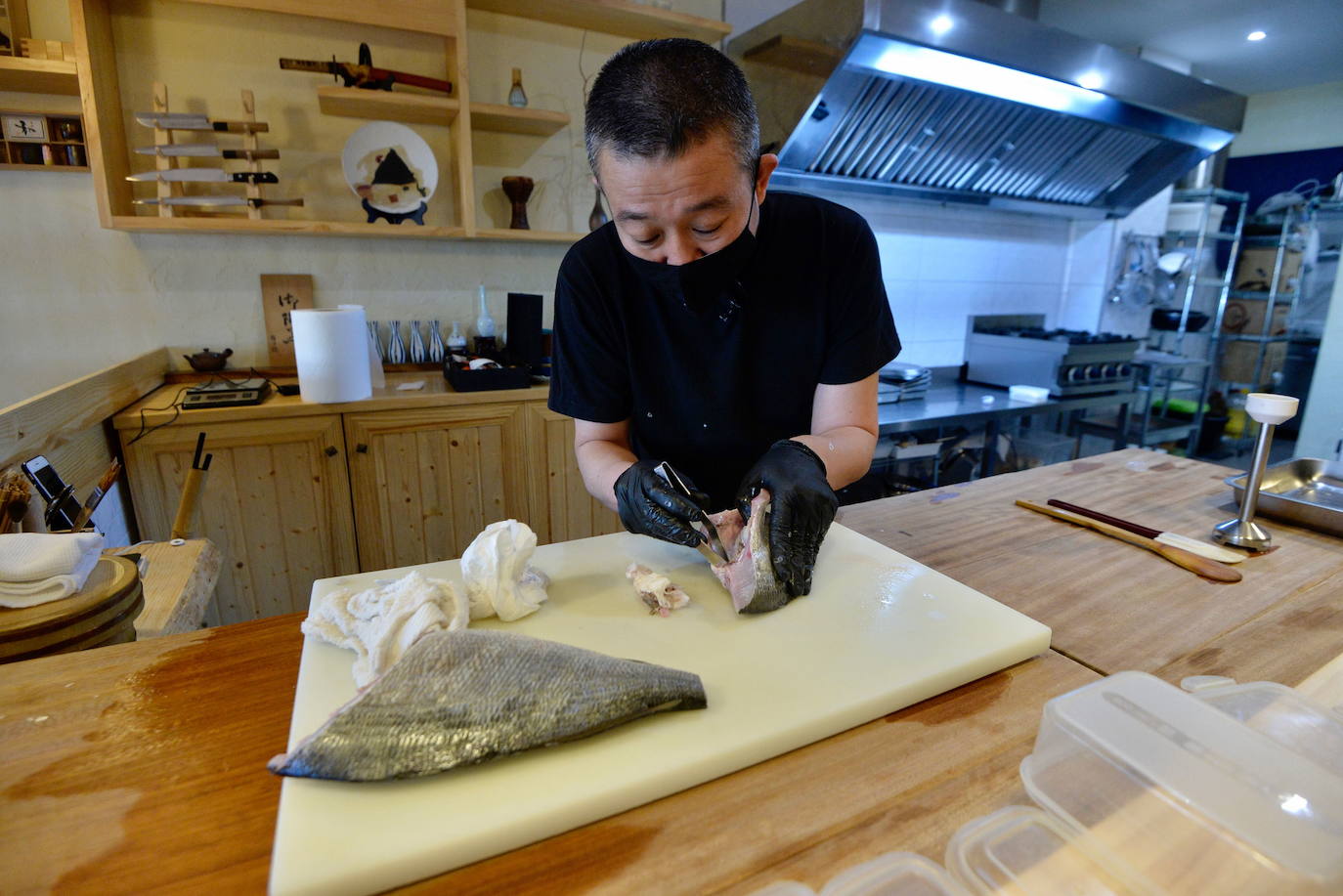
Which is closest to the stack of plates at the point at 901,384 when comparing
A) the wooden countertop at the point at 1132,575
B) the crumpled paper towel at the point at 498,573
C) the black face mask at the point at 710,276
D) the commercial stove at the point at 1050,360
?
the commercial stove at the point at 1050,360

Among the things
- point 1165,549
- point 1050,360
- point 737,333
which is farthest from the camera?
point 1050,360

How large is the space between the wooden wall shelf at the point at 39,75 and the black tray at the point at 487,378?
1.59 m

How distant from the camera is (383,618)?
823 mm

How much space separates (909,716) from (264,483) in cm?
234

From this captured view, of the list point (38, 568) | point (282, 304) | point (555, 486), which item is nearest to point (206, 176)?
point (282, 304)

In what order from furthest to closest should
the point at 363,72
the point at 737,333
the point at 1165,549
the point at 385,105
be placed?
the point at 385,105, the point at 363,72, the point at 737,333, the point at 1165,549

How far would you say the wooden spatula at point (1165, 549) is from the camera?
1.17m

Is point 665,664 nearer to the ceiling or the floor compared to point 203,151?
nearer to the floor

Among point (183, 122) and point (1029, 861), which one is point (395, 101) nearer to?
point (183, 122)

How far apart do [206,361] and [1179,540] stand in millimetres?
3288

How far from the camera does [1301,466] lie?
5.42ft

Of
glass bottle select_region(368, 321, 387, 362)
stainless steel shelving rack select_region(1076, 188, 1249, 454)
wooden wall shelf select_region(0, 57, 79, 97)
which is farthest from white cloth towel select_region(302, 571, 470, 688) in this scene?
stainless steel shelving rack select_region(1076, 188, 1249, 454)

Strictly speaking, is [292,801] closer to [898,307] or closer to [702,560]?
[702,560]

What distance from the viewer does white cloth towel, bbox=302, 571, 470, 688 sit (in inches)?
30.8
